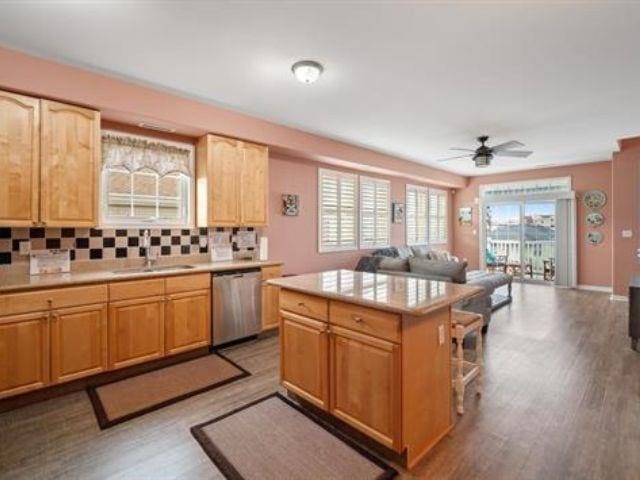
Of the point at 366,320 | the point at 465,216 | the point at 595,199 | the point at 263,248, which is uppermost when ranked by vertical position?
the point at 595,199

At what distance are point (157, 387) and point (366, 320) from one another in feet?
6.87

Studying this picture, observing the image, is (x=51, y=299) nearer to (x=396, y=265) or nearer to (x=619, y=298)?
(x=396, y=265)

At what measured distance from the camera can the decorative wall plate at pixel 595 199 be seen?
6.86m

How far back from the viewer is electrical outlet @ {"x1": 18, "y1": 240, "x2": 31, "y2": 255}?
3.00 metres

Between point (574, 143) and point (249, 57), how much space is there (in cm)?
553

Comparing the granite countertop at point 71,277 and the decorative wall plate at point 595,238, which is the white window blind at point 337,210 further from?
the decorative wall plate at point 595,238

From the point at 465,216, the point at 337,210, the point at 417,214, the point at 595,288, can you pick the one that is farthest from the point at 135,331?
the point at 595,288

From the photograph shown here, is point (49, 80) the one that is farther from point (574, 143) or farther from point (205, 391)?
point (574, 143)

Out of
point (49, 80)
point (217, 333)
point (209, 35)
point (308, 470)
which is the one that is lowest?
point (308, 470)

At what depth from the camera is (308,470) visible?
193 cm

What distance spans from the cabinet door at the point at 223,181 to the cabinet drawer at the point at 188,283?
0.67 meters

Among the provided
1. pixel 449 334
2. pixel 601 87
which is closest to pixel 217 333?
pixel 449 334

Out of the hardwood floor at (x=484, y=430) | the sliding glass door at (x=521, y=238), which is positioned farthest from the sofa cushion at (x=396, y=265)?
the sliding glass door at (x=521, y=238)

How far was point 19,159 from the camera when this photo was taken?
269 cm
